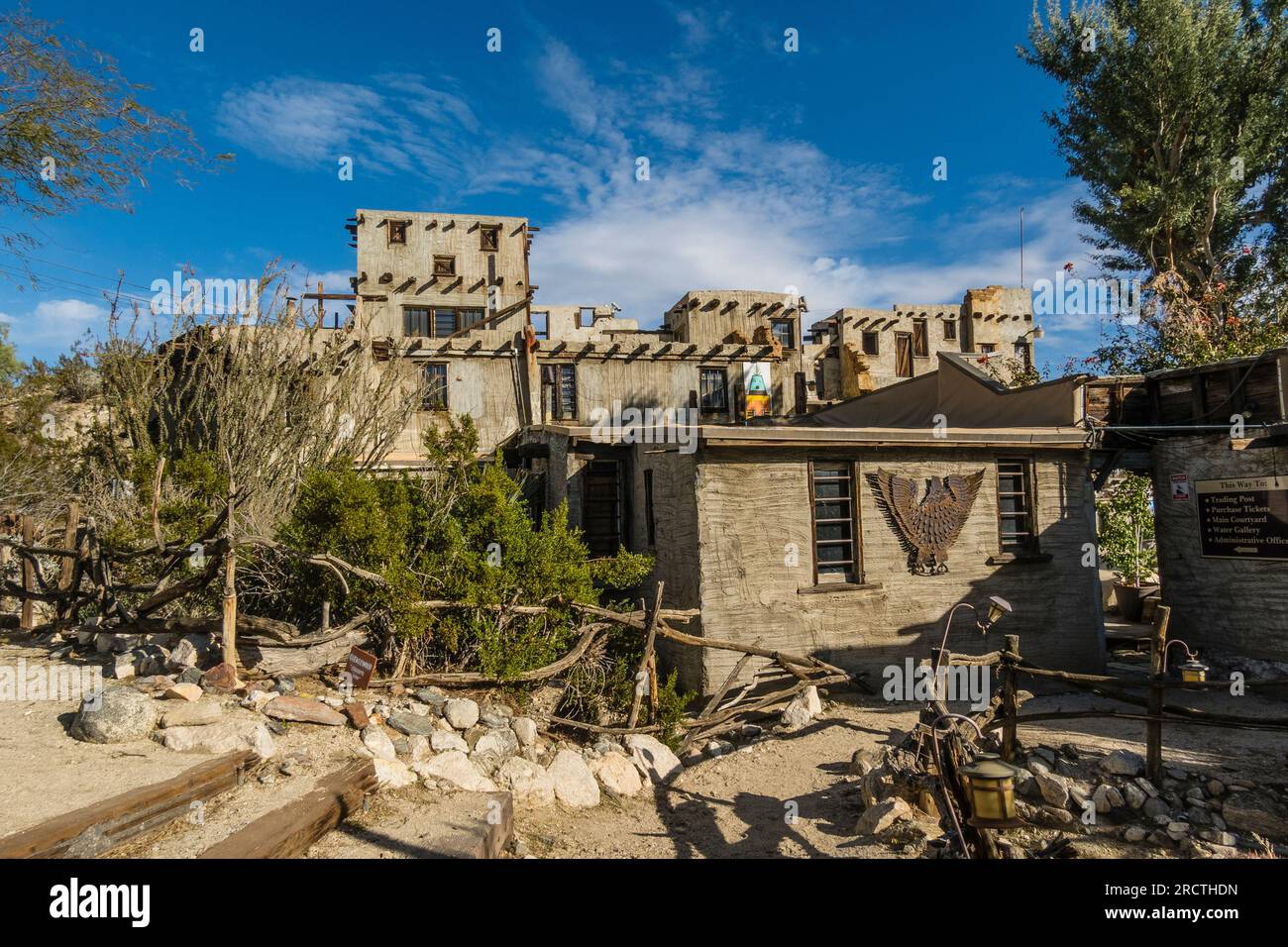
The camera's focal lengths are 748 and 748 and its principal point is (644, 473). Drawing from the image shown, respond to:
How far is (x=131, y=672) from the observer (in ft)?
27.7

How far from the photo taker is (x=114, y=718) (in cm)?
683

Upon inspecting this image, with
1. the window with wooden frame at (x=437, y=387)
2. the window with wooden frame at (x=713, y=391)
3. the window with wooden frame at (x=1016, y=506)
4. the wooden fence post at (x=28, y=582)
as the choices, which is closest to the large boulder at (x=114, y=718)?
the wooden fence post at (x=28, y=582)

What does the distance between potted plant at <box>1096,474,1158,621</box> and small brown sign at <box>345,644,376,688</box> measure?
16.9 meters

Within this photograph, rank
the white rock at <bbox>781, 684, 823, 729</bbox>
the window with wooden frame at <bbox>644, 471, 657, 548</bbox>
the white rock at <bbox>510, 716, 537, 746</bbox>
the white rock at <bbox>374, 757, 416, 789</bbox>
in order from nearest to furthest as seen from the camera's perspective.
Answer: the white rock at <bbox>374, 757, 416, 789</bbox> → the white rock at <bbox>510, 716, 537, 746</bbox> → the white rock at <bbox>781, 684, 823, 729</bbox> → the window with wooden frame at <bbox>644, 471, 657, 548</bbox>

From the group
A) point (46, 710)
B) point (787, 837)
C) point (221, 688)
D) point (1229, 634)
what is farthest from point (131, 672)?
point (1229, 634)

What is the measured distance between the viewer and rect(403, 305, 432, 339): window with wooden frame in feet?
102

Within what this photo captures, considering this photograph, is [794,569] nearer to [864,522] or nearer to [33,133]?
[864,522]

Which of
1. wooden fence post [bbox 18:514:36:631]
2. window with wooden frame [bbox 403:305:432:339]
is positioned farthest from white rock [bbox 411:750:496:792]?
window with wooden frame [bbox 403:305:432:339]

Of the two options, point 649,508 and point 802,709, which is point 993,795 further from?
point 649,508

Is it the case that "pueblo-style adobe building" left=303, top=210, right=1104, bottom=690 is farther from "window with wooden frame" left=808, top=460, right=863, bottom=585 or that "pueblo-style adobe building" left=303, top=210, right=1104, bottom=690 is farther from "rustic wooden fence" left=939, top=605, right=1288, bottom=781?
"rustic wooden fence" left=939, top=605, right=1288, bottom=781

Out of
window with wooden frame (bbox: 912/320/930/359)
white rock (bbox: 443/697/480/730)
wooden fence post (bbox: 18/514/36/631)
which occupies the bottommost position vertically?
white rock (bbox: 443/697/480/730)

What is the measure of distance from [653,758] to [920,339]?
3773 cm

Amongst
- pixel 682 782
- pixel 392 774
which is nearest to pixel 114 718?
pixel 392 774

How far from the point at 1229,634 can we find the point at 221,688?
14420 millimetres
